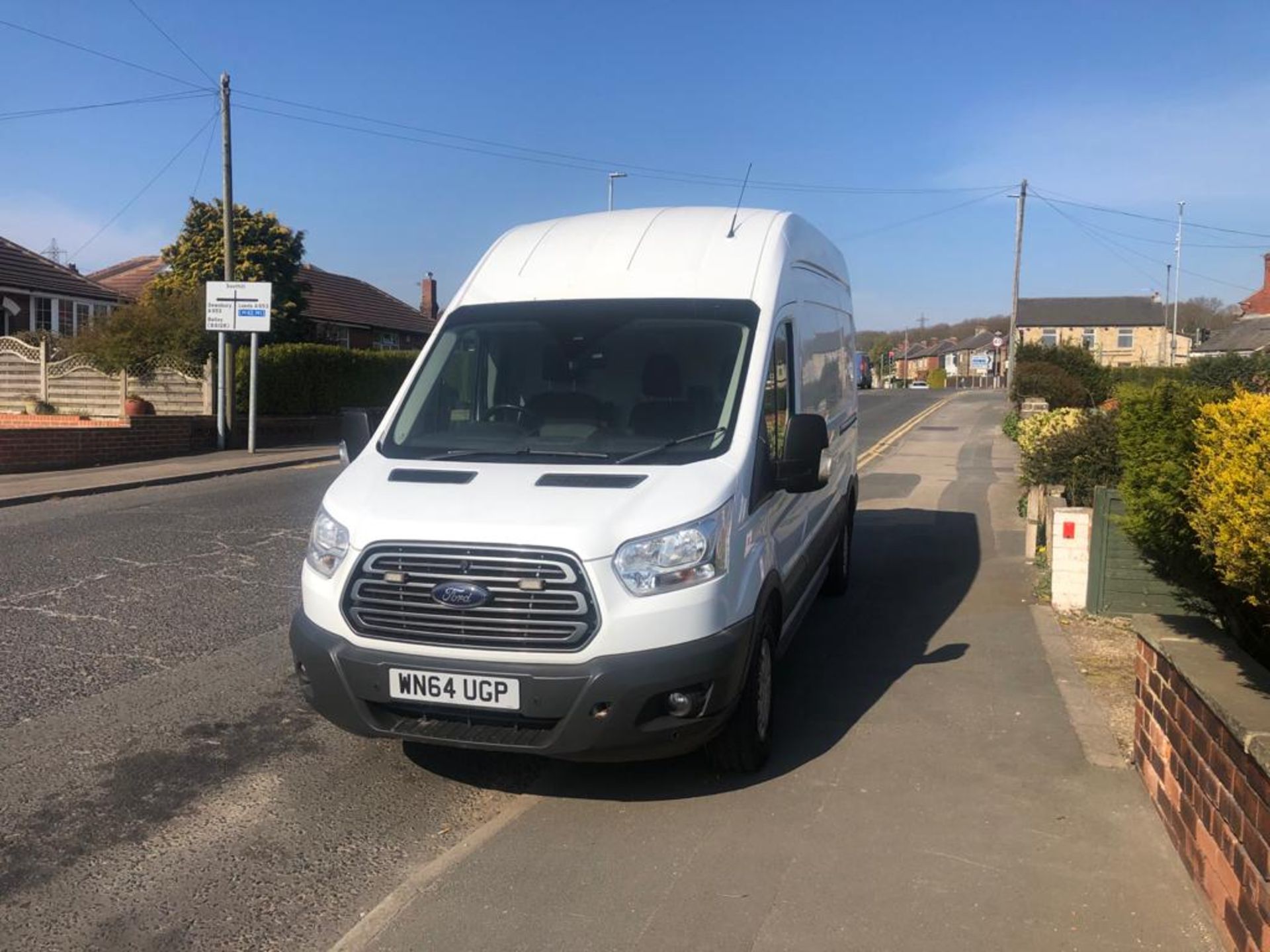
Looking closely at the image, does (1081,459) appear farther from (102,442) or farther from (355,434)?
(102,442)

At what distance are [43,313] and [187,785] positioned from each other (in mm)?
32807

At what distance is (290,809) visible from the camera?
417cm

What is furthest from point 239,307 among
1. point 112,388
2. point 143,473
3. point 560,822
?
point 560,822

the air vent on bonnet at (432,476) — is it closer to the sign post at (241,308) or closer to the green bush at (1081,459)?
the green bush at (1081,459)

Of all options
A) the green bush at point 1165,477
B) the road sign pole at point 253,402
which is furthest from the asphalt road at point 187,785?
the road sign pole at point 253,402

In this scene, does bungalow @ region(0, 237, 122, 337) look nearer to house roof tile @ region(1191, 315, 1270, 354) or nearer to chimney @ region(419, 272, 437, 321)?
chimney @ region(419, 272, 437, 321)

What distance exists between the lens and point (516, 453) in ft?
15.3

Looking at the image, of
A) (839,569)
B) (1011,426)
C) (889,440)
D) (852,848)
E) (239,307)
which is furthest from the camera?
(889,440)

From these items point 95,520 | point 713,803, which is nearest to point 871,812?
point 713,803

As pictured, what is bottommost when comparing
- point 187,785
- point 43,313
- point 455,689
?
point 187,785

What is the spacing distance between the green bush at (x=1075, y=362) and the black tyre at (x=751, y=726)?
28875 millimetres

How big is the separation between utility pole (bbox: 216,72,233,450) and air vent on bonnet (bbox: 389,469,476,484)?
678 inches

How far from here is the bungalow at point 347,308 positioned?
1629 inches

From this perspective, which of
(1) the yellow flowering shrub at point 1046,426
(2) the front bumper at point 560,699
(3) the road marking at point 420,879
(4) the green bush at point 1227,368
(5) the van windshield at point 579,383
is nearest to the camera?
(3) the road marking at point 420,879
